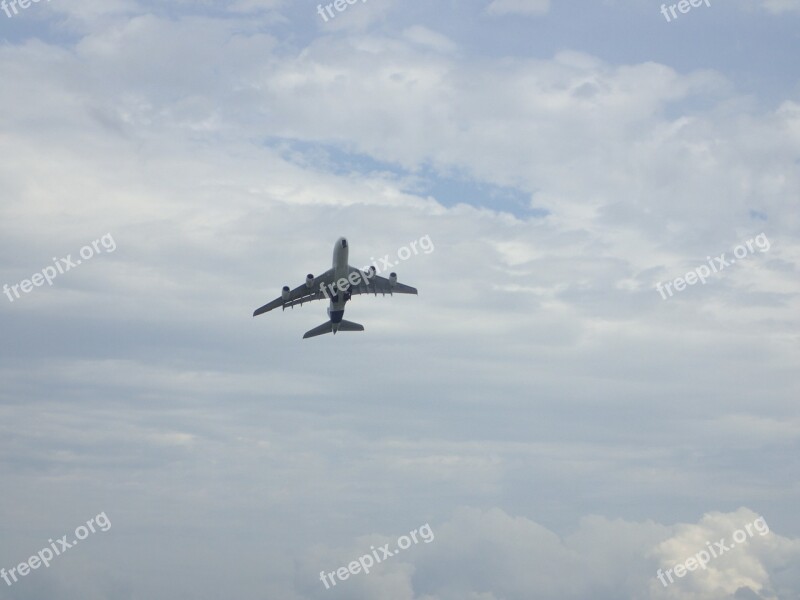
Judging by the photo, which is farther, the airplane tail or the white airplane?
the airplane tail

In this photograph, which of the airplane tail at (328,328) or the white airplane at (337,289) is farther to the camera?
the airplane tail at (328,328)

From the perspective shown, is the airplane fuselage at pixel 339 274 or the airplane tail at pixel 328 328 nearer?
the airplane fuselage at pixel 339 274

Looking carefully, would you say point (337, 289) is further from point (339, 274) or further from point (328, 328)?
point (328, 328)

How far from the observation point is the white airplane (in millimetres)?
147250

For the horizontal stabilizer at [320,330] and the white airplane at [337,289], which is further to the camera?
the horizontal stabilizer at [320,330]

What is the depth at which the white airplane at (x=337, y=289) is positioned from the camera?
147 m

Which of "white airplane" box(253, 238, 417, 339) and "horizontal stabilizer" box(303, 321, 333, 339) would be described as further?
"horizontal stabilizer" box(303, 321, 333, 339)

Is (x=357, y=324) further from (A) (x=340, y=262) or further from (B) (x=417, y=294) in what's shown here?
(A) (x=340, y=262)

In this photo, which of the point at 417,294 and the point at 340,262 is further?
the point at 417,294

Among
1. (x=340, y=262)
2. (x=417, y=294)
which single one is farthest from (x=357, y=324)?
(x=340, y=262)

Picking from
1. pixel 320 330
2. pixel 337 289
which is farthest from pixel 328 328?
pixel 337 289

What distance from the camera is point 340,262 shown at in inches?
5674

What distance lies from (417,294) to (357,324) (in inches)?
402

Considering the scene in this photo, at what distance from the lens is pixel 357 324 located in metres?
162
